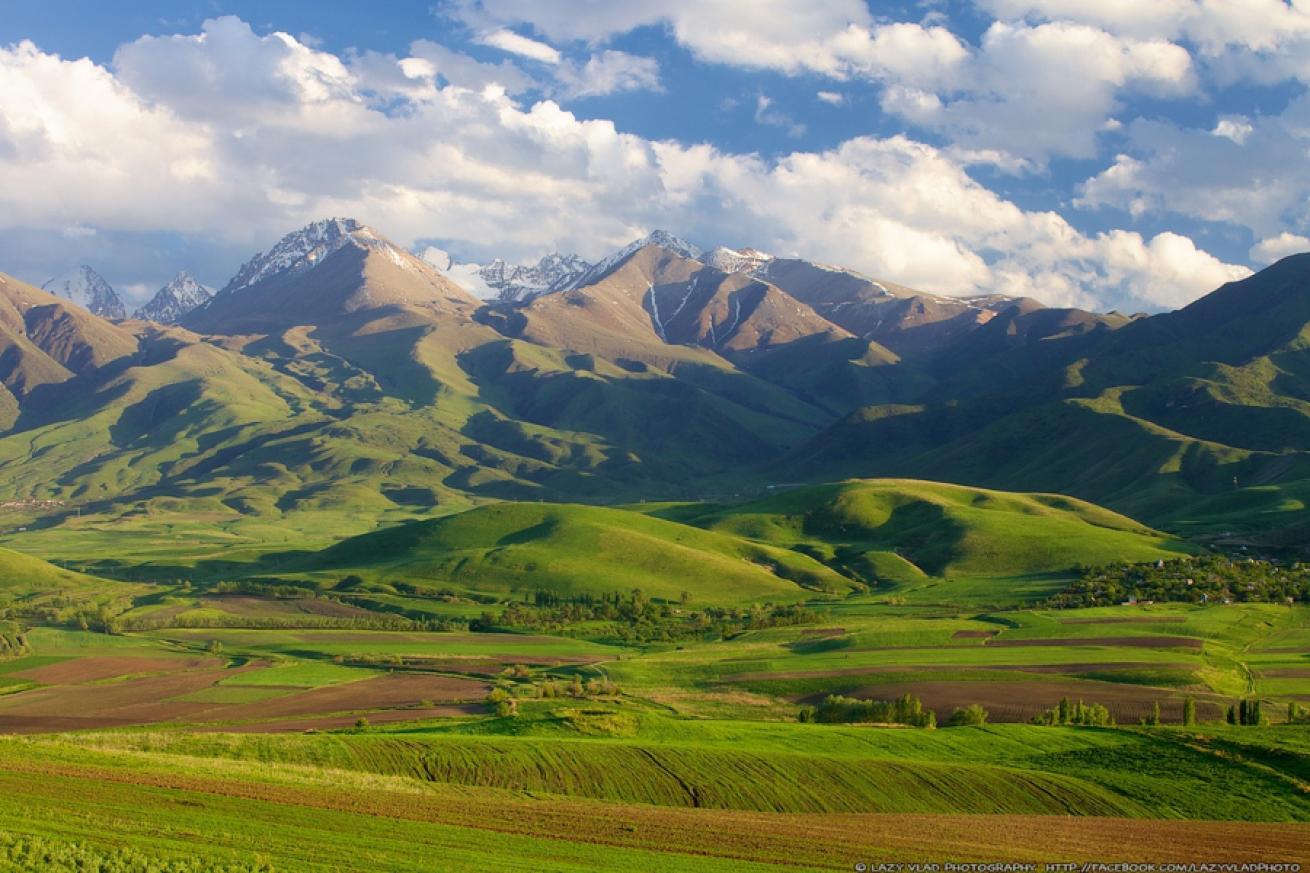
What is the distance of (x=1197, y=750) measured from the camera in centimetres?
9588

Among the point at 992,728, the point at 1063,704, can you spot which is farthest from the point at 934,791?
the point at 1063,704

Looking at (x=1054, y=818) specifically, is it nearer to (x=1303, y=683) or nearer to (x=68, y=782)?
(x=68, y=782)

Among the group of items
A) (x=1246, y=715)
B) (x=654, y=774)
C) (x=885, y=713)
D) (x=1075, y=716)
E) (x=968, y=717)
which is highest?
(x=654, y=774)

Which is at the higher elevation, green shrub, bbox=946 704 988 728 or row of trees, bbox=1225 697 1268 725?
row of trees, bbox=1225 697 1268 725

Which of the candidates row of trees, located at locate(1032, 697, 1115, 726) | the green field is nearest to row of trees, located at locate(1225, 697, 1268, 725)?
the green field

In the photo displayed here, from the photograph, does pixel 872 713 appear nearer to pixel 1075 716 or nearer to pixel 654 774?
pixel 1075 716

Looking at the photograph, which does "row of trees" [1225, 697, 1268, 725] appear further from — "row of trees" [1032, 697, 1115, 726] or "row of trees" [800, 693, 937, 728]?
"row of trees" [800, 693, 937, 728]

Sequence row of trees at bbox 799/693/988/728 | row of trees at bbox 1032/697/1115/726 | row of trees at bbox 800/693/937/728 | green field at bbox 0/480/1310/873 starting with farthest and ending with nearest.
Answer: row of trees at bbox 800/693/937/728 → row of trees at bbox 799/693/988/728 → row of trees at bbox 1032/697/1115/726 → green field at bbox 0/480/1310/873

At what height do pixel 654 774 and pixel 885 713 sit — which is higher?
pixel 654 774

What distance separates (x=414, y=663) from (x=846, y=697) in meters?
82.7

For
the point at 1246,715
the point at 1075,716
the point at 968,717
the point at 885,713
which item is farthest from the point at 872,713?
the point at 1246,715

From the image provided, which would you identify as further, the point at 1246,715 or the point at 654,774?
the point at 1246,715

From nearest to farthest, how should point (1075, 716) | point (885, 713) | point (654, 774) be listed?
point (654, 774) < point (1075, 716) < point (885, 713)

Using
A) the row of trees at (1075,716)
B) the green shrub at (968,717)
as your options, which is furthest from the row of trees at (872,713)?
the row of trees at (1075,716)
